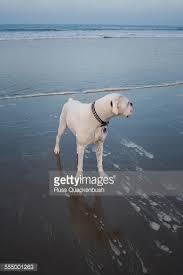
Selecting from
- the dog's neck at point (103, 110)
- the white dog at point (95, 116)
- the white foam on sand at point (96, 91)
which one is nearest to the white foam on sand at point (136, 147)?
the white dog at point (95, 116)

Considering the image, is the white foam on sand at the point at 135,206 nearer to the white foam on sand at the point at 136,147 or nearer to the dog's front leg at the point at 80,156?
the dog's front leg at the point at 80,156

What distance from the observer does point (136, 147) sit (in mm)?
7059

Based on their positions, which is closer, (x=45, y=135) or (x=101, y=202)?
(x=101, y=202)

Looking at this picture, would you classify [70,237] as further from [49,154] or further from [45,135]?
[45,135]

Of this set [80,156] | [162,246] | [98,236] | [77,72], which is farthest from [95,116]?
[77,72]

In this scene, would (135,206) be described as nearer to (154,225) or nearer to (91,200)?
(154,225)

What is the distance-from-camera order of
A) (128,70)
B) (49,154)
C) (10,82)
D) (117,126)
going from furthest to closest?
(128,70), (10,82), (117,126), (49,154)

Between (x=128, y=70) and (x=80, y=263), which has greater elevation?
(x=128, y=70)

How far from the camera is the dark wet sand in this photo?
3844mm

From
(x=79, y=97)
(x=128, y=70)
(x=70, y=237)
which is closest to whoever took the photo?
(x=70, y=237)

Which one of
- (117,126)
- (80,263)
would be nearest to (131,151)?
(117,126)

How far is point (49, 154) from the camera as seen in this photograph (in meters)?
6.72

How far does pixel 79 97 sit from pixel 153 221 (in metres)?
7.37

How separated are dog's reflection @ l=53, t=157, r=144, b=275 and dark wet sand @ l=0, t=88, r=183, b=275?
11 mm
